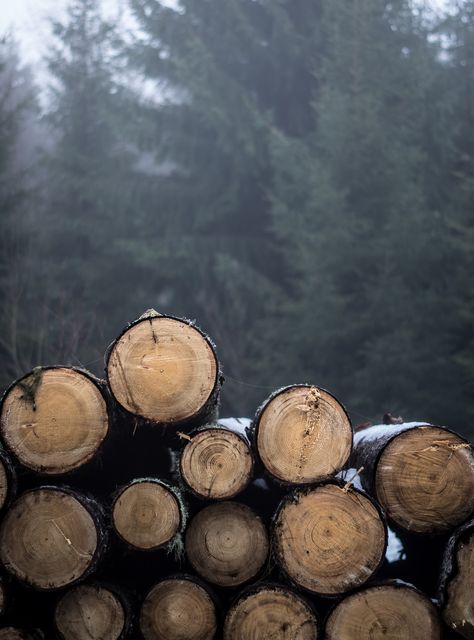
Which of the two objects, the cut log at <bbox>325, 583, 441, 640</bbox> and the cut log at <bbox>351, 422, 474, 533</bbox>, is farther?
the cut log at <bbox>351, 422, 474, 533</bbox>

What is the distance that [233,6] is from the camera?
13.8 metres

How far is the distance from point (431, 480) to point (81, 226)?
11.9 metres

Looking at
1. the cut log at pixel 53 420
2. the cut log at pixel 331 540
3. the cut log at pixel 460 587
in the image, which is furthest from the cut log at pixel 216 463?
the cut log at pixel 460 587

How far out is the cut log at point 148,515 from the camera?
2.90 meters

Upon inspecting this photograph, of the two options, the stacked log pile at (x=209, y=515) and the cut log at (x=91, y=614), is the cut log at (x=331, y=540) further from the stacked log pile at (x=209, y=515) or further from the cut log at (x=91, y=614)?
the cut log at (x=91, y=614)

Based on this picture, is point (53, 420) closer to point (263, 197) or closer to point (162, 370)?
point (162, 370)

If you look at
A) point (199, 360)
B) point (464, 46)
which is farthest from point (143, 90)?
point (199, 360)

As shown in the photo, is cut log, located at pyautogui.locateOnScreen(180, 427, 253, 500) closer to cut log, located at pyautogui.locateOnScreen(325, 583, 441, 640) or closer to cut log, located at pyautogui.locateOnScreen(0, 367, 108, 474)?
cut log, located at pyautogui.locateOnScreen(0, 367, 108, 474)

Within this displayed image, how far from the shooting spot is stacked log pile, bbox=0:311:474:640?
2898mm

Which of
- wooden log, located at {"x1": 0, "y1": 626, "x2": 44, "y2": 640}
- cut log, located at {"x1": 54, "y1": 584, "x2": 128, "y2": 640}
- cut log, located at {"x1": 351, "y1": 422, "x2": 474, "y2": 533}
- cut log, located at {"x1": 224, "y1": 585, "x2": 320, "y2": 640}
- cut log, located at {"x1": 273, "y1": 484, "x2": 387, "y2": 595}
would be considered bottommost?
wooden log, located at {"x1": 0, "y1": 626, "x2": 44, "y2": 640}

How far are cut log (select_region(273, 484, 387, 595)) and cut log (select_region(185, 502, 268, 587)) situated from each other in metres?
0.18

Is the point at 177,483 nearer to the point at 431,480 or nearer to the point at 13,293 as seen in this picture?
the point at 431,480

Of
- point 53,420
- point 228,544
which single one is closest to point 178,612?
point 228,544

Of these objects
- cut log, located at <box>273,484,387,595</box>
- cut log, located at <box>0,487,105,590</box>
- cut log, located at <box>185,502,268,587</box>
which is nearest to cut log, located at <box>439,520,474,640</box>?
cut log, located at <box>273,484,387,595</box>
